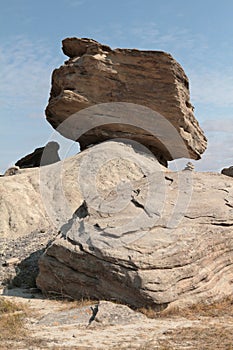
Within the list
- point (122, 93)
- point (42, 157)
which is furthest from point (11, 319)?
point (42, 157)

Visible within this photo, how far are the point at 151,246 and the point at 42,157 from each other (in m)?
12.6

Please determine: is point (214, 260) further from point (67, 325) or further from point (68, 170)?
point (68, 170)

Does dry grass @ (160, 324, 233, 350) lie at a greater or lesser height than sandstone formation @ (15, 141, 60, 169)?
lesser

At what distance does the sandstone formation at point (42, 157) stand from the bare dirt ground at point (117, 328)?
11275 mm

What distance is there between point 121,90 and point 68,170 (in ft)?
11.5

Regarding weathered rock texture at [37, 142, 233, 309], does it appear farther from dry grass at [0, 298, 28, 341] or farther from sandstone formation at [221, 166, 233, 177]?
sandstone formation at [221, 166, 233, 177]

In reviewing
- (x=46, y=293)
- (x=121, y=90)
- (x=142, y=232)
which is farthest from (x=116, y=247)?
(x=121, y=90)

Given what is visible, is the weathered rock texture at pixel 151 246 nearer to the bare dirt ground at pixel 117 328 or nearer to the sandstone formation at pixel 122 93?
the bare dirt ground at pixel 117 328

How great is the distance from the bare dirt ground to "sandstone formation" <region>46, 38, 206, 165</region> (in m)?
10.1

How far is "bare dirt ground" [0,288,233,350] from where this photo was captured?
602 cm

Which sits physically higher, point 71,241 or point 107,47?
point 107,47

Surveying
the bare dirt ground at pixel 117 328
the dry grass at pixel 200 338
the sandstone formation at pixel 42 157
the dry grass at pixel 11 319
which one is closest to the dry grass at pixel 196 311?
the bare dirt ground at pixel 117 328

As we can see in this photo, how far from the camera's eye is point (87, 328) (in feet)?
22.5

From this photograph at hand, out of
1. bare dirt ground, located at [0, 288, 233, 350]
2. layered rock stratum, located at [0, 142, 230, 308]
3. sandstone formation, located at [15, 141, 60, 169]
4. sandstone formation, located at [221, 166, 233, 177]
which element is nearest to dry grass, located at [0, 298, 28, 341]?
bare dirt ground, located at [0, 288, 233, 350]
